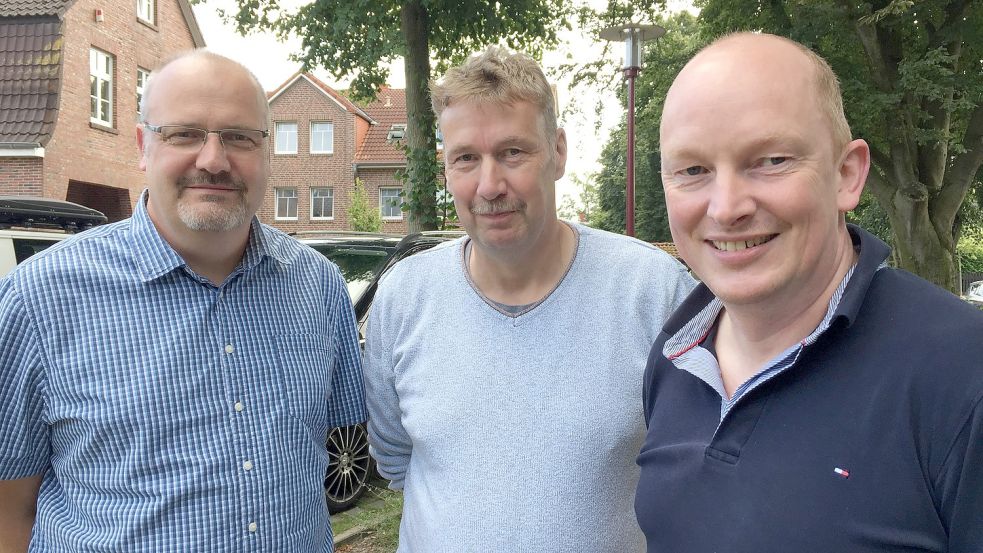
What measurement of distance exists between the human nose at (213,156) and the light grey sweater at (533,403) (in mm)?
674

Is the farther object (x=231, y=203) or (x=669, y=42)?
(x=669, y=42)

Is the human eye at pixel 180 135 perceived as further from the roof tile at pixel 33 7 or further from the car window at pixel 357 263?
the roof tile at pixel 33 7

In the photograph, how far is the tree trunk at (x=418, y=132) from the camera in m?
10.7

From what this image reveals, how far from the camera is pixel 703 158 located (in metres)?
1.55

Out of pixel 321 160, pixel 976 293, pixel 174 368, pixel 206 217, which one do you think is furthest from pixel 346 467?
pixel 321 160

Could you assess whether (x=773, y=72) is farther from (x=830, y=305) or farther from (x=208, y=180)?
(x=208, y=180)

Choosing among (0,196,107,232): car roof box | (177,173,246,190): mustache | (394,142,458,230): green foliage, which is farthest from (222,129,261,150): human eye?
(394,142,458,230): green foliage

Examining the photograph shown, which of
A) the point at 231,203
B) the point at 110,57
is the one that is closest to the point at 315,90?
the point at 110,57

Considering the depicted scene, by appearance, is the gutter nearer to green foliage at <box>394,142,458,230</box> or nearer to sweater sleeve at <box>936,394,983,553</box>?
green foliage at <box>394,142,458,230</box>

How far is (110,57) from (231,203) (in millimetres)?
19743

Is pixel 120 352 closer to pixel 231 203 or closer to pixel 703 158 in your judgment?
pixel 231 203

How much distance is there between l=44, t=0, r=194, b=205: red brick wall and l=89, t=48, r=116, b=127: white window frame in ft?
0.41

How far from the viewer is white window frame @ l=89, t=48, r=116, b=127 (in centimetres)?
1839

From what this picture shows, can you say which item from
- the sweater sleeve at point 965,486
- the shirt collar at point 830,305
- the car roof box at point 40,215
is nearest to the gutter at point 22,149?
the car roof box at point 40,215
